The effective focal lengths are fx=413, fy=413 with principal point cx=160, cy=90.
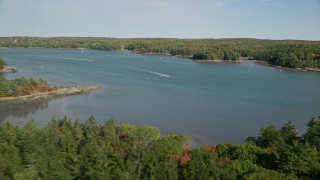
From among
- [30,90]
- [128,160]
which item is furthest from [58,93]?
[128,160]

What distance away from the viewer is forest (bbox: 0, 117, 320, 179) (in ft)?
20.9

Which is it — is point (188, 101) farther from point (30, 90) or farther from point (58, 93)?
point (30, 90)

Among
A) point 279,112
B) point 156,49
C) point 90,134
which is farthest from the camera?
point 156,49

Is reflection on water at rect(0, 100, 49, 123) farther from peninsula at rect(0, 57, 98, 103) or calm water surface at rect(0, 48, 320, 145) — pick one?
peninsula at rect(0, 57, 98, 103)

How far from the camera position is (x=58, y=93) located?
1866 centimetres

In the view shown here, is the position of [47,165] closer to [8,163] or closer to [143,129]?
[8,163]

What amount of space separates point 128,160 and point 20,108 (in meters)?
10.2

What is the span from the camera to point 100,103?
16.9 meters

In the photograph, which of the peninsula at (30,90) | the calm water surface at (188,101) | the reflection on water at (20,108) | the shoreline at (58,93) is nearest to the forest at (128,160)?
the calm water surface at (188,101)

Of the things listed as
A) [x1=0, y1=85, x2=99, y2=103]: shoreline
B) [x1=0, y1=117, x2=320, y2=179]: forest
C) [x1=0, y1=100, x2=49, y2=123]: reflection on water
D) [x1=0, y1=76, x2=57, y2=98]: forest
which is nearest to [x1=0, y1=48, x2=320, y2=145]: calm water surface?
[x1=0, y1=100, x2=49, y2=123]: reflection on water

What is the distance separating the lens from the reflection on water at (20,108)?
14727 millimetres

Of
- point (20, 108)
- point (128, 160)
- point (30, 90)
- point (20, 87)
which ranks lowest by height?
point (20, 108)

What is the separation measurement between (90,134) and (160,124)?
527 cm

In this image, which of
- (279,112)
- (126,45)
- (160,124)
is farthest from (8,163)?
(126,45)
